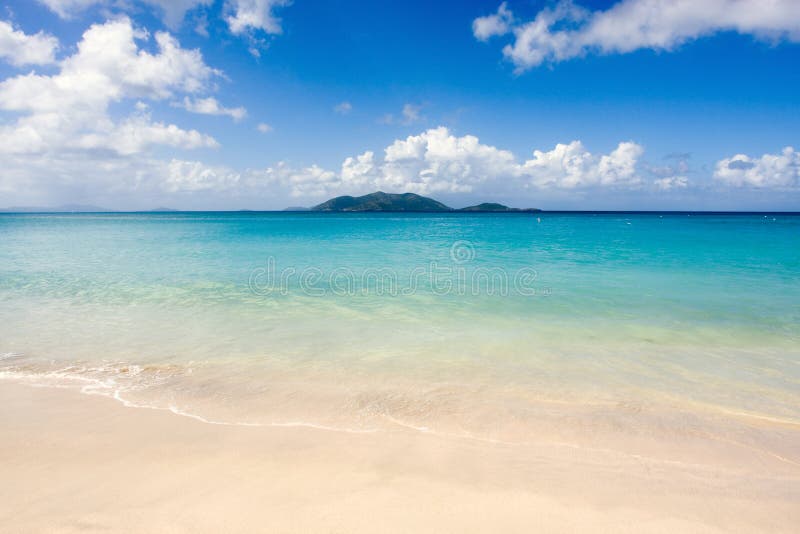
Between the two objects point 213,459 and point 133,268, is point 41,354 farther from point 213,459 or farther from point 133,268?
point 133,268

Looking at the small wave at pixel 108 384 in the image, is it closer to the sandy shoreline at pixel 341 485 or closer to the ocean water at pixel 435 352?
the ocean water at pixel 435 352

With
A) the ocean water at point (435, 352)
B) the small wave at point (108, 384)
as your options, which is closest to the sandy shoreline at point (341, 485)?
the small wave at point (108, 384)

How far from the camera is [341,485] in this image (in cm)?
410

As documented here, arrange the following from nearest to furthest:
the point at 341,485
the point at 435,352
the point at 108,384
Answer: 1. the point at 341,485
2. the point at 108,384
3. the point at 435,352

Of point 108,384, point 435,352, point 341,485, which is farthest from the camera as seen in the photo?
point 435,352

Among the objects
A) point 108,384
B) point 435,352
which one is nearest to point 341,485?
point 435,352

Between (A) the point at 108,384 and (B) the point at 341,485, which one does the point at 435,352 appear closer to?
(B) the point at 341,485

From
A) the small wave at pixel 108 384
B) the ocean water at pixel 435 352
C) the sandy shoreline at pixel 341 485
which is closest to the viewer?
the sandy shoreline at pixel 341 485

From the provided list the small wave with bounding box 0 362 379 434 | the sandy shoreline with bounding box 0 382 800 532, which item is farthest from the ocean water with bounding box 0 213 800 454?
the sandy shoreline with bounding box 0 382 800 532

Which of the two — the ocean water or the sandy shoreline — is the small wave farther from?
the sandy shoreline

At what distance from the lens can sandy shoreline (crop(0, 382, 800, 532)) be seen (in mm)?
3582

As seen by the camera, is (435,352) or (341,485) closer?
(341,485)

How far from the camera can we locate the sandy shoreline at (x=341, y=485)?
358cm

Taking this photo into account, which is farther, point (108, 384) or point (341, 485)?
point (108, 384)
